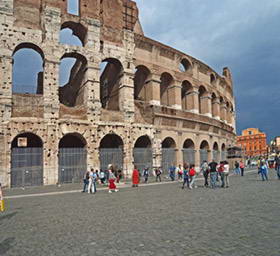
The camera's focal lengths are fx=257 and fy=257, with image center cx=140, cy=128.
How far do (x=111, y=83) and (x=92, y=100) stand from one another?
A: 463cm

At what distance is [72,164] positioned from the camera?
1686cm

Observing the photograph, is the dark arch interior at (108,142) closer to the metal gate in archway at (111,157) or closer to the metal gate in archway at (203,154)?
the metal gate in archway at (111,157)

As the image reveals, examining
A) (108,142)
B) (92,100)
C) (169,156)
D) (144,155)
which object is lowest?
(169,156)

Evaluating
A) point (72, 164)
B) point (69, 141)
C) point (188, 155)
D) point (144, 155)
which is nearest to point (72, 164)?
point (72, 164)

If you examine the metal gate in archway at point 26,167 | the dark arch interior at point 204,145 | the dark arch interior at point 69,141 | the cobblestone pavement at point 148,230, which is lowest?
the cobblestone pavement at point 148,230

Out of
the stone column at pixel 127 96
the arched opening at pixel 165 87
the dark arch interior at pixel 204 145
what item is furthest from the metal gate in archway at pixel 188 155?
the stone column at pixel 127 96

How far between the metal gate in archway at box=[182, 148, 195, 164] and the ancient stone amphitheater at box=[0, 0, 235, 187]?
0.29 ft

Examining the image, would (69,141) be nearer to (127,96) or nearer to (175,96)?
(127,96)

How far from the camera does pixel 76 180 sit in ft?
55.2

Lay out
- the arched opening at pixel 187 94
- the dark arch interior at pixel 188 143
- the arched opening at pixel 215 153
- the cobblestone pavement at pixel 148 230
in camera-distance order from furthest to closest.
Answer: the arched opening at pixel 215 153
the arched opening at pixel 187 94
the dark arch interior at pixel 188 143
the cobblestone pavement at pixel 148 230

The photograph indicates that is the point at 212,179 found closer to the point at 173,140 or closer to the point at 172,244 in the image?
the point at 172,244

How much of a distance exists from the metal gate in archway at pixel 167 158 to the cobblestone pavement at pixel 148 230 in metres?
13.5

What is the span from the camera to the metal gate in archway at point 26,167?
15070mm

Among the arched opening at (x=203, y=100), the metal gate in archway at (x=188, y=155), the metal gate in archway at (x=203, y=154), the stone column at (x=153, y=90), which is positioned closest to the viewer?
the stone column at (x=153, y=90)
